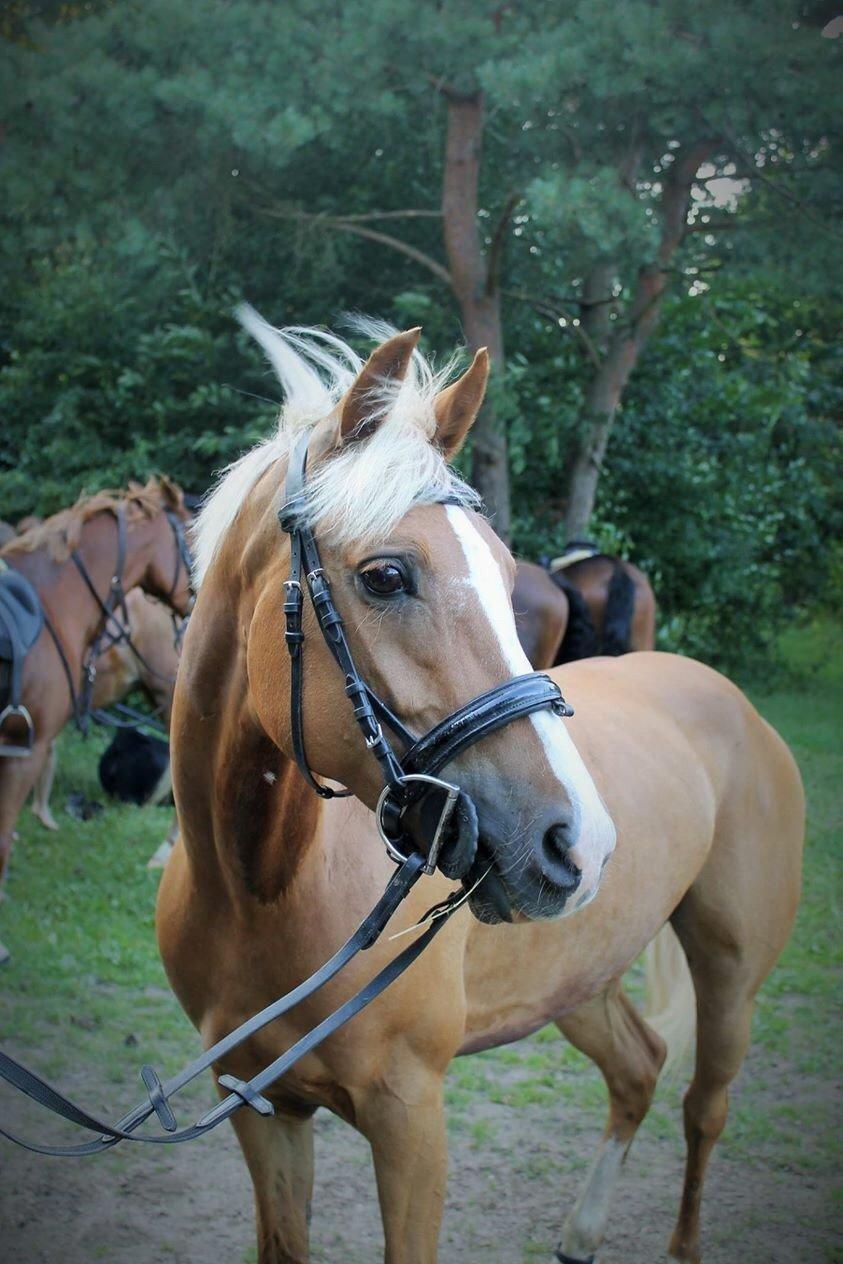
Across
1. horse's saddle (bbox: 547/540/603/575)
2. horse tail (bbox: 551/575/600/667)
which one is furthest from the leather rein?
horse's saddle (bbox: 547/540/603/575)

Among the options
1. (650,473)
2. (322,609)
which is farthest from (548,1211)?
(650,473)

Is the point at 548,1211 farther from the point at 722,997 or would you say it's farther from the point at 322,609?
the point at 322,609

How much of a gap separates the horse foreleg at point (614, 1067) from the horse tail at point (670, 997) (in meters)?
0.20

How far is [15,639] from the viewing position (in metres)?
5.29

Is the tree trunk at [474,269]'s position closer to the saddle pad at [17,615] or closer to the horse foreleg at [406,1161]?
the saddle pad at [17,615]

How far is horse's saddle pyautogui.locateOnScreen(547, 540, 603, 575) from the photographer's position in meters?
9.45

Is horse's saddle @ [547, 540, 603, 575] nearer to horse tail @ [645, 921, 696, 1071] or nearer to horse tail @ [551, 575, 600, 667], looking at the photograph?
horse tail @ [551, 575, 600, 667]

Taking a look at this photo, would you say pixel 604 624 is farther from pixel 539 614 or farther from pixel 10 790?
pixel 10 790

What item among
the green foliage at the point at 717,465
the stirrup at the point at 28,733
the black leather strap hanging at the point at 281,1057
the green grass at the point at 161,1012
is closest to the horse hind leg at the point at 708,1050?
the green grass at the point at 161,1012

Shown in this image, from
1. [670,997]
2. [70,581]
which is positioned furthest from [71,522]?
[670,997]

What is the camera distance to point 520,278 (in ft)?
32.7

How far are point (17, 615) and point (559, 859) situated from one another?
4373 millimetres

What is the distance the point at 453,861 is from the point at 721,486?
39.9 ft

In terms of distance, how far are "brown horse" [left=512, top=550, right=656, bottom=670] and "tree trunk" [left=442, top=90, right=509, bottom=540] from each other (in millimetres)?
713
